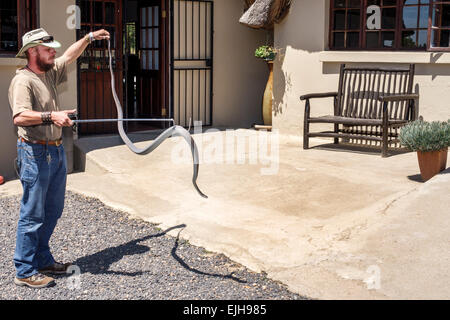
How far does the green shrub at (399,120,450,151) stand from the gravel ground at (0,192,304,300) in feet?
8.94

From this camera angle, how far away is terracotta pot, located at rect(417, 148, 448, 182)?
22.1 ft

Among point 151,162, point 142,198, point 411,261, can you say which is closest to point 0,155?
point 151,162

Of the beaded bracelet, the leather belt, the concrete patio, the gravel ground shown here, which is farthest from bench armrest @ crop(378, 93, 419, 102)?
the beaded bracelet

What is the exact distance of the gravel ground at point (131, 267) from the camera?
4.38 m

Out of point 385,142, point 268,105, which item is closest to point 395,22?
point 385,142

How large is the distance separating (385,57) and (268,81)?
2.24m

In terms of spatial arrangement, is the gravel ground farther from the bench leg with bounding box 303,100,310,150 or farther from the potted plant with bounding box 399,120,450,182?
the bench leg with bounding box 303,100,310,150

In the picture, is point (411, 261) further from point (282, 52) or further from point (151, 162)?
point (282, 52)

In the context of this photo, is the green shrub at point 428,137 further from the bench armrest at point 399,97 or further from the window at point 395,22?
the window at point 395,22

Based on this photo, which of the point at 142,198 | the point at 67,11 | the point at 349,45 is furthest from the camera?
the point at 349,45

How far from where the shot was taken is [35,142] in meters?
4.46

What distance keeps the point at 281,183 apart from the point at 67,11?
4.10 meters

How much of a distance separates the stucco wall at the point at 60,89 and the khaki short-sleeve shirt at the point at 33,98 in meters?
3.73
